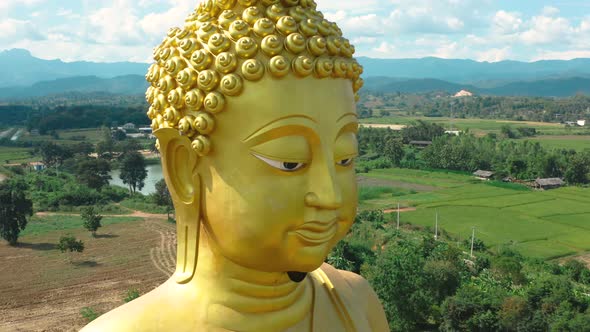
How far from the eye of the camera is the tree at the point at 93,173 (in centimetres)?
4288

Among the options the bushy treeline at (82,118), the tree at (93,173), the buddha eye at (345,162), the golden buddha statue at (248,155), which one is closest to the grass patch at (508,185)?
the tree at (93,173)

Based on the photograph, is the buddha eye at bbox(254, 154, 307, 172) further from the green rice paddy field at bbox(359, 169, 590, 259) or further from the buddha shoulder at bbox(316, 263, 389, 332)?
the green rice paddy field at bbox(359, 169, 590, 259)

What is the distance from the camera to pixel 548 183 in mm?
45781

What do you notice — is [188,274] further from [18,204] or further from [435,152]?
[435,152]

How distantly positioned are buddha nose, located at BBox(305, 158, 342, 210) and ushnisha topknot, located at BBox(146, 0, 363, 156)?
1.86ft

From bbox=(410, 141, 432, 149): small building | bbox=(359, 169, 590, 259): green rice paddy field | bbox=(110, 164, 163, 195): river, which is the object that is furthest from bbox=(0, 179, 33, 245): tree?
bbox=(410, 141, 432, 149): small building

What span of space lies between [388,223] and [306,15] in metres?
30.7

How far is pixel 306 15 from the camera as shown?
359 cm

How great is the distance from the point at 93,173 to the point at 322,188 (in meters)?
43.3

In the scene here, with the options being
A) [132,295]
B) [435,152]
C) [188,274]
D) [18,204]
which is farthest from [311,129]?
[435,152]

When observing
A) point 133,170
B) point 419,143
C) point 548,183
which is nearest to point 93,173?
point 133,170

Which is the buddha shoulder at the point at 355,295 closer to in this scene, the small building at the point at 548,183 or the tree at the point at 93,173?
the tree at the point at 93,173

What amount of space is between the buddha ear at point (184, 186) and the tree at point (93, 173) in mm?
41575

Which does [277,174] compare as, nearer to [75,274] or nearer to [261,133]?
[261,133]
